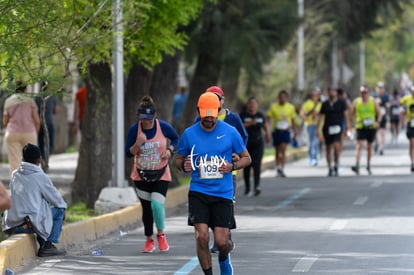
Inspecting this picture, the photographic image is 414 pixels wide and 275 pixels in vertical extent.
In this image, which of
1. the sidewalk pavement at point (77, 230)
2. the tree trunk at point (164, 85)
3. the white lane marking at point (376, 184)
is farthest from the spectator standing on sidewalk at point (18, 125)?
the white lane marking at point (376, 184)

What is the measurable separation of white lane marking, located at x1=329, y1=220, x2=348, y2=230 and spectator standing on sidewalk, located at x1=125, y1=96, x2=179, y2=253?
284 cm

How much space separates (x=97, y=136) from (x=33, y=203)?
23.5ft

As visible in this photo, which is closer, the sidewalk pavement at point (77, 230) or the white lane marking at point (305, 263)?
the white lane marking at point (305, 263)

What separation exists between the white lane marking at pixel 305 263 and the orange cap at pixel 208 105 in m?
2.24

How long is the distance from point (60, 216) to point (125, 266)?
4.13 ft

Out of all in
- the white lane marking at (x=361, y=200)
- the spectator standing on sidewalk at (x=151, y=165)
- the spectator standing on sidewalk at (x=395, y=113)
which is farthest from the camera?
the spectator standing on sidewalk at (x=395, y=113)

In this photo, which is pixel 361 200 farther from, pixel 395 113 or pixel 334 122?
pixel 395 113

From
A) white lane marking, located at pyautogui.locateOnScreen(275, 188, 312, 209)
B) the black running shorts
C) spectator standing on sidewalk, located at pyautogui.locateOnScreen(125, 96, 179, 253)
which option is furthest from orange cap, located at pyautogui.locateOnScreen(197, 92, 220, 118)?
white lane marking, located at pyautogui.locateOnScreen(275, 188, 312, 209)

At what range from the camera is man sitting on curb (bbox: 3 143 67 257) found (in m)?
13.4

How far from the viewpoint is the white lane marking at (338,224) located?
16.1 metres

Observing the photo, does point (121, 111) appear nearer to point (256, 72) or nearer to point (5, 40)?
point (5, 40)

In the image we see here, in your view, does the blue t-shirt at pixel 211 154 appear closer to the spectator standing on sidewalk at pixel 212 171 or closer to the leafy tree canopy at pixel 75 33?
the spectator standing on sidewalk at pixel 212 171

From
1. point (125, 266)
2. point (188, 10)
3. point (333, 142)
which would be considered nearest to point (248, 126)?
point (188, 10)

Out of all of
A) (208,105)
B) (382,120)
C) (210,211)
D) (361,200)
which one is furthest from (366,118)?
(208,105)
